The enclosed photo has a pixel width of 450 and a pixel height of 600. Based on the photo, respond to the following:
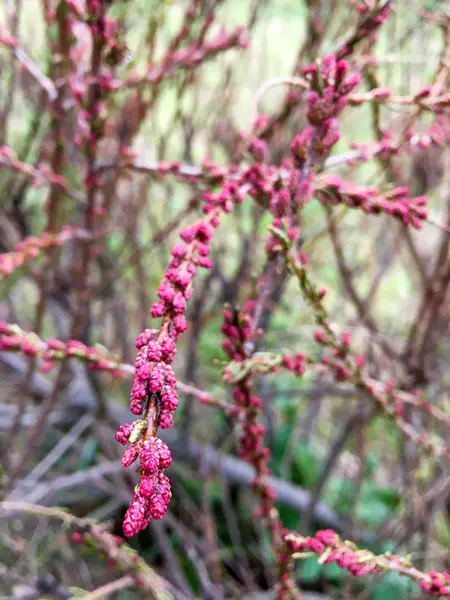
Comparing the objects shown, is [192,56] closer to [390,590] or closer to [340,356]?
[340,356]

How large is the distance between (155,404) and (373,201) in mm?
366

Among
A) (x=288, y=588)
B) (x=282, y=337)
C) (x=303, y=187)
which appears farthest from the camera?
(x=282, y=337)

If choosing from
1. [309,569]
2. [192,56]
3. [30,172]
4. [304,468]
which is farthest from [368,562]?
[304,468]

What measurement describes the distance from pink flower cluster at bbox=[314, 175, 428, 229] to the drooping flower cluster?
23 centimetres

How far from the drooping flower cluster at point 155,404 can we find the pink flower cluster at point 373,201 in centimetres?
23

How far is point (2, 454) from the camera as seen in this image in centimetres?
128

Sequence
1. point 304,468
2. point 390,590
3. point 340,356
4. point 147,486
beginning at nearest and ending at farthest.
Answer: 1. point 147,486
2. point 340,356
3. point 390,590
4. point 304,468

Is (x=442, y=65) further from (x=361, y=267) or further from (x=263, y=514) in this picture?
(x=361, y=267)

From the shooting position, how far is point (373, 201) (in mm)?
583

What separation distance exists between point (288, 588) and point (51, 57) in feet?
3.35

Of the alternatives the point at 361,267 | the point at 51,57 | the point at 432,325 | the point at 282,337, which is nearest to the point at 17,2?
the point at 51,57

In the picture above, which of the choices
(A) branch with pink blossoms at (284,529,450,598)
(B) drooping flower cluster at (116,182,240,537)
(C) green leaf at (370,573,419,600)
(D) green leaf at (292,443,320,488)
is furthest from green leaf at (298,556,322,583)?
(B) drooping flower cluster at (116,182,240,537)

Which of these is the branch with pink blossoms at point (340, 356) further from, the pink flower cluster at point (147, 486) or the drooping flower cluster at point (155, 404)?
the pink flower cluster at point (147, 486)

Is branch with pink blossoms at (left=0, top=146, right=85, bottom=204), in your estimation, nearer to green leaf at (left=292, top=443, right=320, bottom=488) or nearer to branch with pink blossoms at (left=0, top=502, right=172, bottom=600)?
branch with pink blossoms at (left=0, top=502, right=172, bottom=600)
